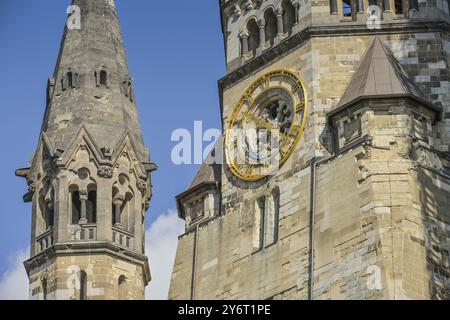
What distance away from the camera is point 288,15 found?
6206cm

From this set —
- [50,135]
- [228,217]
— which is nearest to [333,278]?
[228,217]

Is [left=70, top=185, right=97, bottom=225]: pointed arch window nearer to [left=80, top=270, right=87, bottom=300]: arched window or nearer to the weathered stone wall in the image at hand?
the weathered stone wall

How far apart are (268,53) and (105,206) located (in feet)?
22.3

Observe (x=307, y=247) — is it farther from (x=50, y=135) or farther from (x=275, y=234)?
(x=50, y=135)

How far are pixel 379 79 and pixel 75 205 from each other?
31.7 ft

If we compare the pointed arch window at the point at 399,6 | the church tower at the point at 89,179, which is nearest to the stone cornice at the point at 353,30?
the pointed arch window at the point at 399,6

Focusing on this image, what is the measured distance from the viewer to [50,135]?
6131 centimetres

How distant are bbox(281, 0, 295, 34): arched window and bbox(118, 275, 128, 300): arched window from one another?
8982 millimetres

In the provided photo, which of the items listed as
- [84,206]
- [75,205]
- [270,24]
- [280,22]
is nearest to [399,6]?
[280,22]

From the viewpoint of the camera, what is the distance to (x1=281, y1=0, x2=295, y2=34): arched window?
61756mm

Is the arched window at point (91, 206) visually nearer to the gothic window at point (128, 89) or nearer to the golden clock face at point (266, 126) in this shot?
the gothic window at point (128, 89)

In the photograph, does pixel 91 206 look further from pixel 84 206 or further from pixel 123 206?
pixel 123 206

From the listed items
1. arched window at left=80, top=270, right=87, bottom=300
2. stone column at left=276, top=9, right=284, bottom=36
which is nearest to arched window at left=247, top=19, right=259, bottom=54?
stone column at left=276, top=9, right=284, bottom=36

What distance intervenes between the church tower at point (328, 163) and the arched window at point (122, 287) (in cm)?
204
